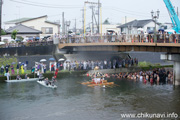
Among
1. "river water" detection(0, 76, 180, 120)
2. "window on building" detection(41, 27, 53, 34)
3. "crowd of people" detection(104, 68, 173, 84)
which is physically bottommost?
"river water" detection(0, 76, 180, 120)

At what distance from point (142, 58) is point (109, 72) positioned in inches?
560

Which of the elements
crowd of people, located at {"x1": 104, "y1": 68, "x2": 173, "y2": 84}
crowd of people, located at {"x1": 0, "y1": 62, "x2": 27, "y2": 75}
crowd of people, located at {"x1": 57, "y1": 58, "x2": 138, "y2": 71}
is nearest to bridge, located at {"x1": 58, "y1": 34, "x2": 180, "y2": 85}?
crowd of people, located at {"x1": 57, "y1": 58, "x2": 138, "y2": 71}

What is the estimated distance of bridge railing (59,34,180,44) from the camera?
31.6 meters

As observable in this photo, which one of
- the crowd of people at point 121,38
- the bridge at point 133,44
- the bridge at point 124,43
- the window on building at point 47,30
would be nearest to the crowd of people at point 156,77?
the bridge at point 133,44

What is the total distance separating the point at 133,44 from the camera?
3547cm

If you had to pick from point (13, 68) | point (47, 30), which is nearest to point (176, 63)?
point (13, 68)

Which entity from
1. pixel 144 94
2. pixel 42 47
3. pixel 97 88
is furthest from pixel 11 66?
pixel 144 94

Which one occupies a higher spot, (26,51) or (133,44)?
(133,44)

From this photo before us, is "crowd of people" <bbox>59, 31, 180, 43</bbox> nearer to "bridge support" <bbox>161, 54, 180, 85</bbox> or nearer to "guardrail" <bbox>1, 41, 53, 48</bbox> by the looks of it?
"bridge support" <bbox>161, 54, 180, 85</bbox>

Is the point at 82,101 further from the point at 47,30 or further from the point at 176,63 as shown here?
the point at 47,30

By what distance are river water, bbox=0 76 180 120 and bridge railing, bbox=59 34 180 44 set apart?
5818 mm

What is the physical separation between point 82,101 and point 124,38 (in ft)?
47.6

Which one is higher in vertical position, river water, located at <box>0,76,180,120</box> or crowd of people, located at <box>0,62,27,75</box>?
crowd of people, located at <box>0,62,27,75</box>

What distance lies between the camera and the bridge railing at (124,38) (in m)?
31.6
